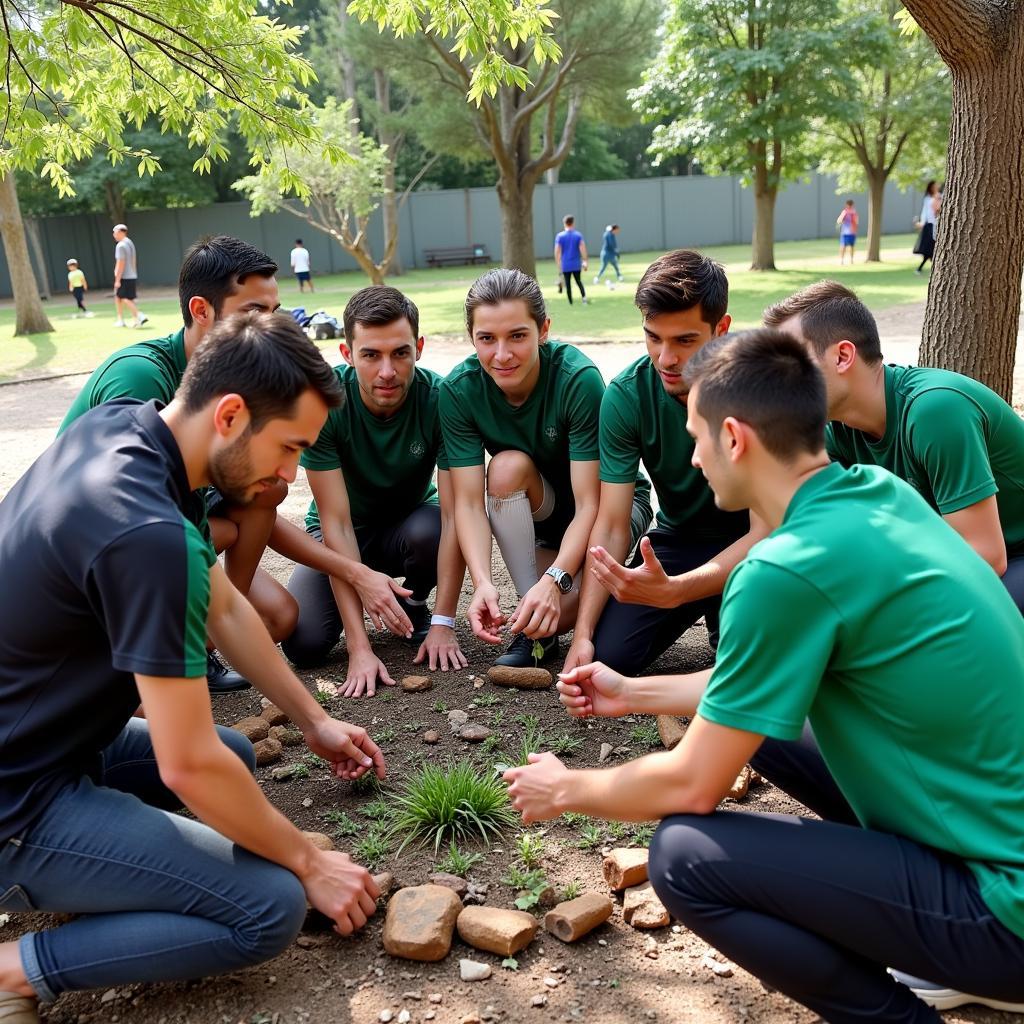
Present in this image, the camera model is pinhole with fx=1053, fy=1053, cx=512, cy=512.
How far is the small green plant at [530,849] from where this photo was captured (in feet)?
9.90

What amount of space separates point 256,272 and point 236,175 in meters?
39.6

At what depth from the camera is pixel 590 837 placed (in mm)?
3133

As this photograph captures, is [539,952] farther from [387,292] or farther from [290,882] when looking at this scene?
[387,292]

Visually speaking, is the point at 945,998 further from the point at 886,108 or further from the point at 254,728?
the point at 886,108

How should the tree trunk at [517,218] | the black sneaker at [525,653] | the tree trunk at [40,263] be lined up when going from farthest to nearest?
the tree trunk at [40,263] < the tree trunk at [517,218] < the black sneaker at [525,653]

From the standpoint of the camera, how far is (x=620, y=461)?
420 cm

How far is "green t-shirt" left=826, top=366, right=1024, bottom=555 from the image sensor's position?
3242mm

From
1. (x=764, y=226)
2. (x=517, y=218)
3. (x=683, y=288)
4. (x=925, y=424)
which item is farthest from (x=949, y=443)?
(x=764, y=226)

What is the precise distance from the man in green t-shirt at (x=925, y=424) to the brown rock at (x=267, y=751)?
2.22 m

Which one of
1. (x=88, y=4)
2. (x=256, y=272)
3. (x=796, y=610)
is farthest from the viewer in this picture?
(x=88, y=4)

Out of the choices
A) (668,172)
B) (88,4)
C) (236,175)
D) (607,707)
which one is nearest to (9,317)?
(236,175)

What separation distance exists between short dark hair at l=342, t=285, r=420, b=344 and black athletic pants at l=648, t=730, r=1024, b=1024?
2658 mm

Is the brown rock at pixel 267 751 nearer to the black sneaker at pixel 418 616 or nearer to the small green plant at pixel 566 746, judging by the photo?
the small green plant at pixel 566 746

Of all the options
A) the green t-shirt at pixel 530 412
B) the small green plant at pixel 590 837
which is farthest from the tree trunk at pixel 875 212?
the small green plant at pixel 590 837
